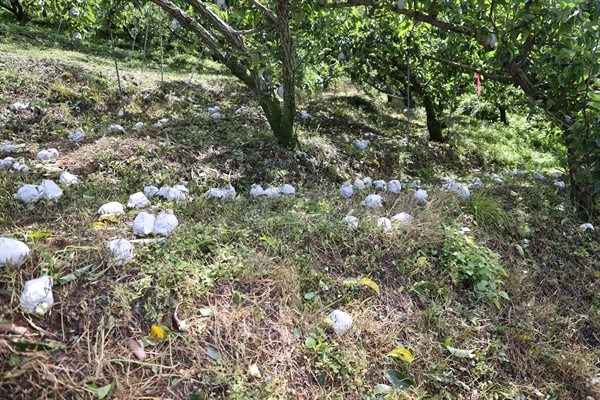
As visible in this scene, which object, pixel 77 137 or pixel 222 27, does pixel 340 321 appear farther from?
pixel 77 137

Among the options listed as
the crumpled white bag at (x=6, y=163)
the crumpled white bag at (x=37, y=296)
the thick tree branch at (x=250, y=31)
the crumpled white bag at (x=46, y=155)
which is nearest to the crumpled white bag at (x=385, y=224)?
the crumpled white bag at (x=37, y=296)

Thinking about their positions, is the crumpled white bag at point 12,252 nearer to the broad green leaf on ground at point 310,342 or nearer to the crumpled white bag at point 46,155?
the broad green leaf on ground at point 310,342

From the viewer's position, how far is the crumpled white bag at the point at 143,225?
1871 millimetres

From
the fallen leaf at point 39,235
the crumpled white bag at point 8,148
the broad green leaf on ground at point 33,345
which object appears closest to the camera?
the broad green leaf on ground at point 33,345

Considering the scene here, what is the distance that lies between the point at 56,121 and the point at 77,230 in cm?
258

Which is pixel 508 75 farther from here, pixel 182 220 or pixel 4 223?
pixel 4 223

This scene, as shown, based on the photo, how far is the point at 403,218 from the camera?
2270mm

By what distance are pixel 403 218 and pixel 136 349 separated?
154cm

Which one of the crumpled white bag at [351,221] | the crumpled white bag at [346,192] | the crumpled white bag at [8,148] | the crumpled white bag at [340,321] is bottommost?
the crumpled white bag at [8,148]

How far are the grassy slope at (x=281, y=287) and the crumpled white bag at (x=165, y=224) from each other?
0.18ft

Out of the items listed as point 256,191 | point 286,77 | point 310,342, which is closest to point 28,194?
point 256,191

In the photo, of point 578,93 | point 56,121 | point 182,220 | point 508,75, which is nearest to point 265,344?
point 182,220

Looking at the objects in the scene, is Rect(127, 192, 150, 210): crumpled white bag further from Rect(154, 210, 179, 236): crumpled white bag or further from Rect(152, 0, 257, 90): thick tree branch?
Rect(152, 0, 257, 90): thick tree branch

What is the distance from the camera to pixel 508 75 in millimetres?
3385
